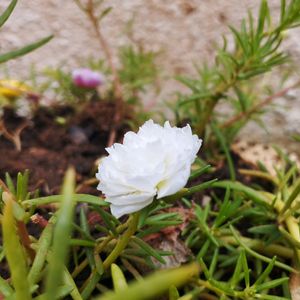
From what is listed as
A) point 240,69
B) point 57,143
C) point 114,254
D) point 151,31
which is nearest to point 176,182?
point 114,254

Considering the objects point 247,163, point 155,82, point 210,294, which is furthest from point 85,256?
point 155,82

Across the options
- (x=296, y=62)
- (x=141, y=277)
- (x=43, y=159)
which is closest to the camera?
(x=141, y=277)

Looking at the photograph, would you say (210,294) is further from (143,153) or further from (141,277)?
(143,153)

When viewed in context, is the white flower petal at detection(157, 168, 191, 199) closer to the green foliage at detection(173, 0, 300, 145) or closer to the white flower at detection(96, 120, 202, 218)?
the white flower at detection(96, 120, 202, 218)

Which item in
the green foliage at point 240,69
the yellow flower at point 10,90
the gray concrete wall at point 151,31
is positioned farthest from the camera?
the gray concrete wall at point 151,31

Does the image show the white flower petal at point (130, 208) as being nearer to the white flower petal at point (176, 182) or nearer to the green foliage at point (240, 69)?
the white flower petal at point (176, 182)

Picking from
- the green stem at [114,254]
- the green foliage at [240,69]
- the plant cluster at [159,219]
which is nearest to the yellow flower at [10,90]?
the plant cluster at [159,219]

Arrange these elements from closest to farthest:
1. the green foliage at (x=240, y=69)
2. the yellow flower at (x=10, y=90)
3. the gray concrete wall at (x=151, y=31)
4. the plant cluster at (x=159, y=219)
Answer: the plant cluster at (x=159, y=219), the green foliage at (x=240, y=69), the yellow flower at (x=10, y=90), the gray concrete wall at (x=151, y=31)

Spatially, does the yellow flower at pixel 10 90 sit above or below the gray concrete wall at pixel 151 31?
below
